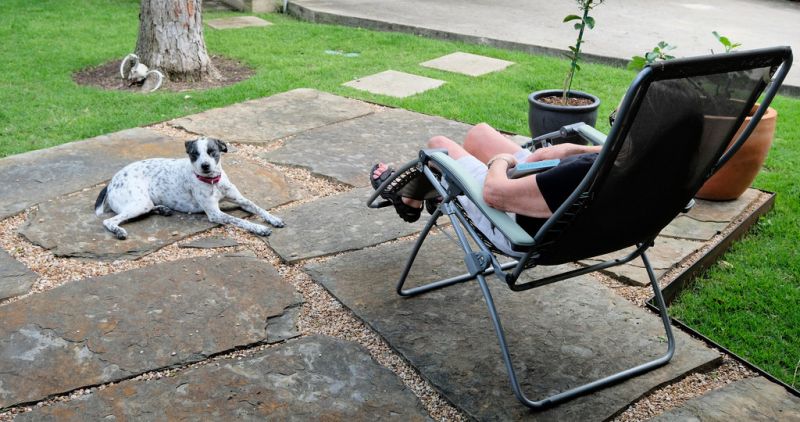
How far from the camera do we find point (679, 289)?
11.5ft

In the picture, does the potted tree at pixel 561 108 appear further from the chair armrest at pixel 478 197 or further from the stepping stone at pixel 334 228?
the chair armrest at pixel 478 197

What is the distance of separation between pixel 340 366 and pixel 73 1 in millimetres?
10522

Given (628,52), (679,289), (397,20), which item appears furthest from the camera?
(397,20)

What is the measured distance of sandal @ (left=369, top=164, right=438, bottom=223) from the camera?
3.17 m

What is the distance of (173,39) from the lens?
6.83m

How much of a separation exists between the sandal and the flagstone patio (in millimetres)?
346

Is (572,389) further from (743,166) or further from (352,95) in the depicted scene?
(352,95)

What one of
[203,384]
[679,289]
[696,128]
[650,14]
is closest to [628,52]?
[650,14]

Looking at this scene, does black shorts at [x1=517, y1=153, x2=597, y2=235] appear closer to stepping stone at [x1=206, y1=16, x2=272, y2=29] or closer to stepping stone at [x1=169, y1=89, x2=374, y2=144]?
stepping stone at [x1=169, y1=89, x2=374, y2=144]

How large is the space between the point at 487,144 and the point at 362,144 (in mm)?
1827

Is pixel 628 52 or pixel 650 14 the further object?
pixel 650 14

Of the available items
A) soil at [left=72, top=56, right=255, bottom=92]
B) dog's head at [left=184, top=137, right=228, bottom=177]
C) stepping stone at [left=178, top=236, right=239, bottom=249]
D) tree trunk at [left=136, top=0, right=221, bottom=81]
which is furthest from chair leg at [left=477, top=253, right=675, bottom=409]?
tree trunk at [left=136, top=0, right=221, bottom=81]

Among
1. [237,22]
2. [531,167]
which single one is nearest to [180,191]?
[531,167]

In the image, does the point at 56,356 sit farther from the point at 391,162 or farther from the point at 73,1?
the point at 73,1
